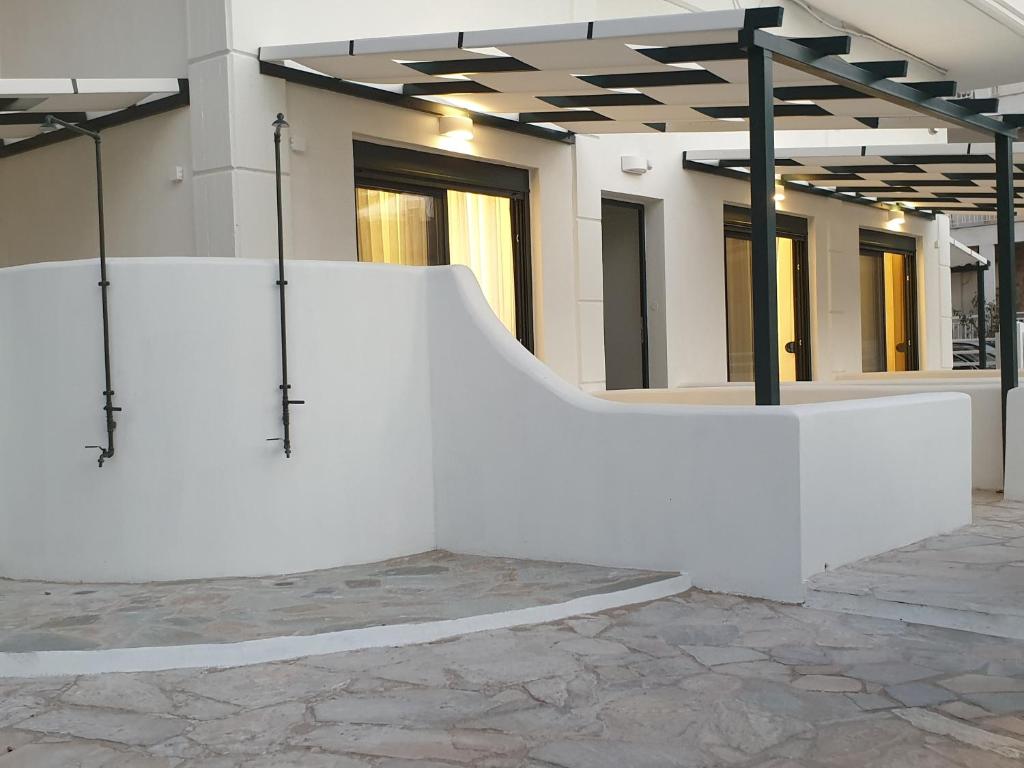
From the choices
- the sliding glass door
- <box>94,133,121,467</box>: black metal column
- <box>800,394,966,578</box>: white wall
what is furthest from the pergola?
the sliding glass door

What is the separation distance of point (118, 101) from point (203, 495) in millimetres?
3871

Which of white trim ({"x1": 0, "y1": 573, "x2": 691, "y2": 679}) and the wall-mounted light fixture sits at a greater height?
the wall-mounted light fixture

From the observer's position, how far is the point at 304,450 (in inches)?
269

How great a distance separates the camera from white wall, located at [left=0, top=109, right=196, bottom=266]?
8.94m

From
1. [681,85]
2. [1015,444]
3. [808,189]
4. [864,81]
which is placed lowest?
[1015,444]

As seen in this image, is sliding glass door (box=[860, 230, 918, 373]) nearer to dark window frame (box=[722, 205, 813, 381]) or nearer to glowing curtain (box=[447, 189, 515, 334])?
dark window frame (box=[722, 205, 813, 381])

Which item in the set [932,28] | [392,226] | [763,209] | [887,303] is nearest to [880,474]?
[763,209]

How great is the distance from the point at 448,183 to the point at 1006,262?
504 cm

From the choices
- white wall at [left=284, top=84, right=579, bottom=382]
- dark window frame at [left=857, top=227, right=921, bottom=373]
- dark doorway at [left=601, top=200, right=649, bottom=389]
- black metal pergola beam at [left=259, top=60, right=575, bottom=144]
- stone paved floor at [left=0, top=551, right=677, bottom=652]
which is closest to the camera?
stone paved floor at [left=0, top=551, right=677, bottom=652]

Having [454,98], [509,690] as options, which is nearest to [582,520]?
[509,690]

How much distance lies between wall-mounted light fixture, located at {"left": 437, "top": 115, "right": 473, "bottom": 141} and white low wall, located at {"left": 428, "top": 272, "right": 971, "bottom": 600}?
116 inches

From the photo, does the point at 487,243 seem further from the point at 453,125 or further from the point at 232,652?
the point at 232,652

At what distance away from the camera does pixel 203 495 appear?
664cm

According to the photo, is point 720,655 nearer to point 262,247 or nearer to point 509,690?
point 509,690
